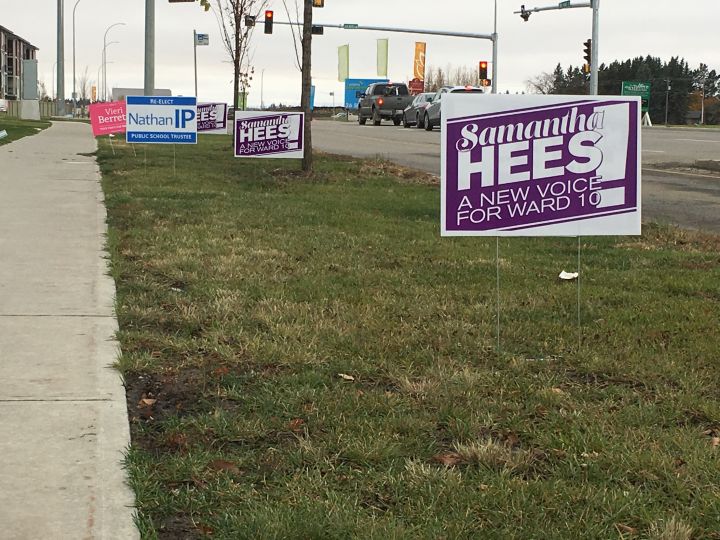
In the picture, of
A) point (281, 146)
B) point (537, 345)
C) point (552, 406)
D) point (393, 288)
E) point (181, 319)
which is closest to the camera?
point (552, 406)

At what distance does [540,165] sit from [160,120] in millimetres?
11103

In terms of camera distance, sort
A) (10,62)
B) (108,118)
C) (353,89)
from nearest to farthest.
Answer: (108,118) → (353,89) → (10,62)

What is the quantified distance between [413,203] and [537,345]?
268 inches

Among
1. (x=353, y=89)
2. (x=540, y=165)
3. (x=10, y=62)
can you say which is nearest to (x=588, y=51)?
(x=540, y=165)

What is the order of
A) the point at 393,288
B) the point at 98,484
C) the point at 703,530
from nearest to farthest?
the point at 703,530
the point at 98,484
the point at 393,288

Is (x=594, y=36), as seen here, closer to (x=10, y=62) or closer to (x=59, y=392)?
(x=59, y=392)

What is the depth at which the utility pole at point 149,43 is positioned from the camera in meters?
21.6

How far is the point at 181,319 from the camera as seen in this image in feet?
18.7

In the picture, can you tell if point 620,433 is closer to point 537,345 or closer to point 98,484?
point 537,345

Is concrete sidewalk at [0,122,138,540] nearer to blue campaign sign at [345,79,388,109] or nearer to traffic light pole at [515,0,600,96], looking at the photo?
traffic light pole at [515,0,600,96]

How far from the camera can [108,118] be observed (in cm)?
1853

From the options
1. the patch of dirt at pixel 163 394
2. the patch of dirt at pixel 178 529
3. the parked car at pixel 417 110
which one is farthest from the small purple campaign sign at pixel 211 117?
the patch of dirt at pixel 178 529

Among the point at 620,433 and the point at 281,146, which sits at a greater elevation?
the point at 281,146

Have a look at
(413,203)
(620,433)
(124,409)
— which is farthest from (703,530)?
(413,203)
